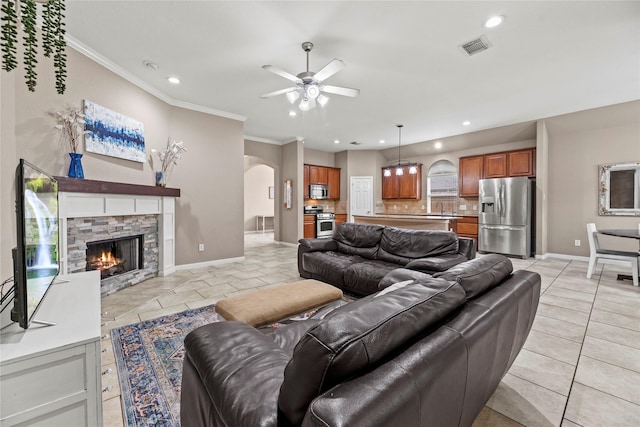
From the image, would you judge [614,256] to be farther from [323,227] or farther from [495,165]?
[323,227]

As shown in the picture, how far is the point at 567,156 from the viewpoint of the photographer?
5422mm

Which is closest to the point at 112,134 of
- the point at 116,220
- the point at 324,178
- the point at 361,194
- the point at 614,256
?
the point at 116,220

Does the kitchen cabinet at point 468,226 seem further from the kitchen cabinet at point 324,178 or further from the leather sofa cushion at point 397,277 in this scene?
the leather sofa cushion at point 397,277

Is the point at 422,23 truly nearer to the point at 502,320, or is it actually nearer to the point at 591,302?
the point at 502,320

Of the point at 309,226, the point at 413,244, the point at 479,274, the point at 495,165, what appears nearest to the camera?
the point at 479,274

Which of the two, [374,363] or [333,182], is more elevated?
[333,182]

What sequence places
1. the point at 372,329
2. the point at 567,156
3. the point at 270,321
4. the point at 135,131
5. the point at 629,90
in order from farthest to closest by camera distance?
the point at 567,156 → the point at 629,90 → the point at 135,131 → the point at 270,321 → the point at 372,329

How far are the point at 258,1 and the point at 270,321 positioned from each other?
2.61 metres

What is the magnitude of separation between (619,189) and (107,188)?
8184mm

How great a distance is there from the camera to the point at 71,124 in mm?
2777

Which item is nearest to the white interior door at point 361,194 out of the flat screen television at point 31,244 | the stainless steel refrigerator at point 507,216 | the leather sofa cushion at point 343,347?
the stainless steel refrigerator at point 507,216

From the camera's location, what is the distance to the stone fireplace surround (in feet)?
9.12

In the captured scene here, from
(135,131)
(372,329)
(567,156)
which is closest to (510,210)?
(567,156)

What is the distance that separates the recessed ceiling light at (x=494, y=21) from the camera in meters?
2.45
